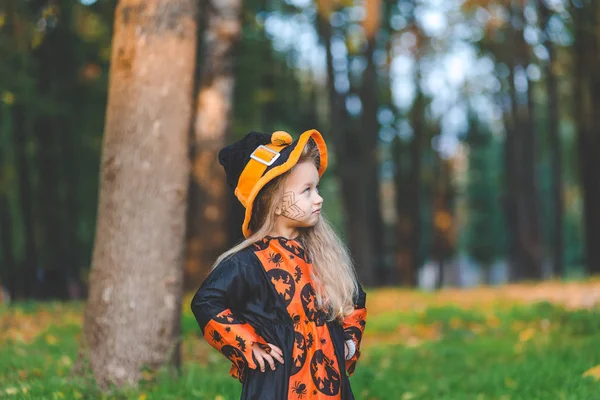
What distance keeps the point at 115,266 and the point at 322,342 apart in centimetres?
234

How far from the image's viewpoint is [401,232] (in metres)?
25.0

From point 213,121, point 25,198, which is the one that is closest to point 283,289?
point 213,121

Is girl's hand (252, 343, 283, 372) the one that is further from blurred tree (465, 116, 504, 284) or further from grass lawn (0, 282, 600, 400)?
blurred tree (465, 116, 504, 284)

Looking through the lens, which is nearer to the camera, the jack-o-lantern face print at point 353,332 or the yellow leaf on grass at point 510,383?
the jack-o-lantern face print at point 353,332

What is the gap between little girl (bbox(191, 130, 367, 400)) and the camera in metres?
3.17

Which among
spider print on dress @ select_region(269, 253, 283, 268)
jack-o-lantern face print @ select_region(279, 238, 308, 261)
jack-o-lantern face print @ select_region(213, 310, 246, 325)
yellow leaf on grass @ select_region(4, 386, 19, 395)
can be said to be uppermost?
jack-o-lantern face print @ select_region(279, 238, 308, 261)

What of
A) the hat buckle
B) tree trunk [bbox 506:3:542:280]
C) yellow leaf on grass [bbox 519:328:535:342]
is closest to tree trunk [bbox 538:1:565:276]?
tree trunk [bbox 506:3:542:280]

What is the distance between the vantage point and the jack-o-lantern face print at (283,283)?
3.25 meters

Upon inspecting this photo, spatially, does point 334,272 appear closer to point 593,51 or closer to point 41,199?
point 41,199

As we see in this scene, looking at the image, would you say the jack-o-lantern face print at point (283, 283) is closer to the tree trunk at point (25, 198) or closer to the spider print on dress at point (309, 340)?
the spider print on dress at point (309, 340)

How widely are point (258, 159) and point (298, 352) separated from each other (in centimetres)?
89

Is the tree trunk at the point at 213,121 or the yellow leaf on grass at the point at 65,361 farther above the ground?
the tree trunk at the point at 213,121

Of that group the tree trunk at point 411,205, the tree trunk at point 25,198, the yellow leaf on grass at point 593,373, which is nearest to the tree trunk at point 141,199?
the yellow leaf on grass at point 593,373

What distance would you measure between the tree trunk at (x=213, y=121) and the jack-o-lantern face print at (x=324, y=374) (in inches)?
308
